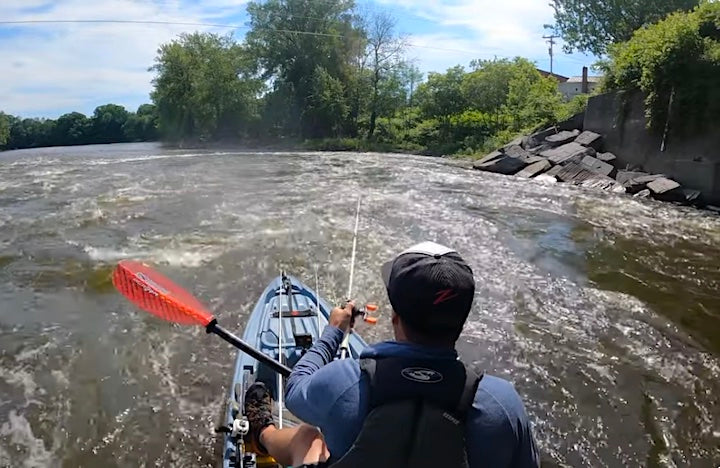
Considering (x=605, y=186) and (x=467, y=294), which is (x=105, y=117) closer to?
(x=605, y=186)

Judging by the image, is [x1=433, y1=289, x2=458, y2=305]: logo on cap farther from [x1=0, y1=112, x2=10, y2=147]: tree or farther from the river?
[x1=0, y1=112, x2=10, y2=147]: tree

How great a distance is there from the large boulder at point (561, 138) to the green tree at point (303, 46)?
66.8 feet

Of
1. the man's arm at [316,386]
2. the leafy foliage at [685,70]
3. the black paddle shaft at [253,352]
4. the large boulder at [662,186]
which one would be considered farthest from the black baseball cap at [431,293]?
the leafy foliage at [685,70]

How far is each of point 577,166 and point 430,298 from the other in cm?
1665

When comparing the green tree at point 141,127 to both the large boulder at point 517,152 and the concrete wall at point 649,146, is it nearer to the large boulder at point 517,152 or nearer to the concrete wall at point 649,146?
the large boulder at point 517,152

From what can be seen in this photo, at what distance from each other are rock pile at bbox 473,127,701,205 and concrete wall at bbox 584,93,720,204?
11.2 inches

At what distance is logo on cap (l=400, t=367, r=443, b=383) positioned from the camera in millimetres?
1492

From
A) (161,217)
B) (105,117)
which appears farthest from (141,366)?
(105,117)

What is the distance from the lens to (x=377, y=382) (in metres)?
1.53

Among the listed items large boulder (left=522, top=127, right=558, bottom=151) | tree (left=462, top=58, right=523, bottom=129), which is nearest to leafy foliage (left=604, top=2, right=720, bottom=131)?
large boulder (left=522, top=127, right=558, bottom=151)

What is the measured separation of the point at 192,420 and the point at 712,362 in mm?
4705

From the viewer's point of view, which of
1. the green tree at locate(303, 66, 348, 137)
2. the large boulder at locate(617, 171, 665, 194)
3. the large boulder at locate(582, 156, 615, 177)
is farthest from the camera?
the green tree at locate(303, 66, 348, 137)

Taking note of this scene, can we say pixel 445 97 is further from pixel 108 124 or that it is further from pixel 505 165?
pixel 108 124

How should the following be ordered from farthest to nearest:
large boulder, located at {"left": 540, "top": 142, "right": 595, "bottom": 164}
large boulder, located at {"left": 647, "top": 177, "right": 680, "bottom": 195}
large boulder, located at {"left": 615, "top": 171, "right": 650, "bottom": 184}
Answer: large boulder, located at {"left": 540, "top": 142, "right": 595, "bottom": 164}
large boulder, located at {"left": 615, "top": 171, "right": 650, "bottom": 184}
large boulder, located at {"left": 647, "top": 177, "right": 680, "bottom": 195}
